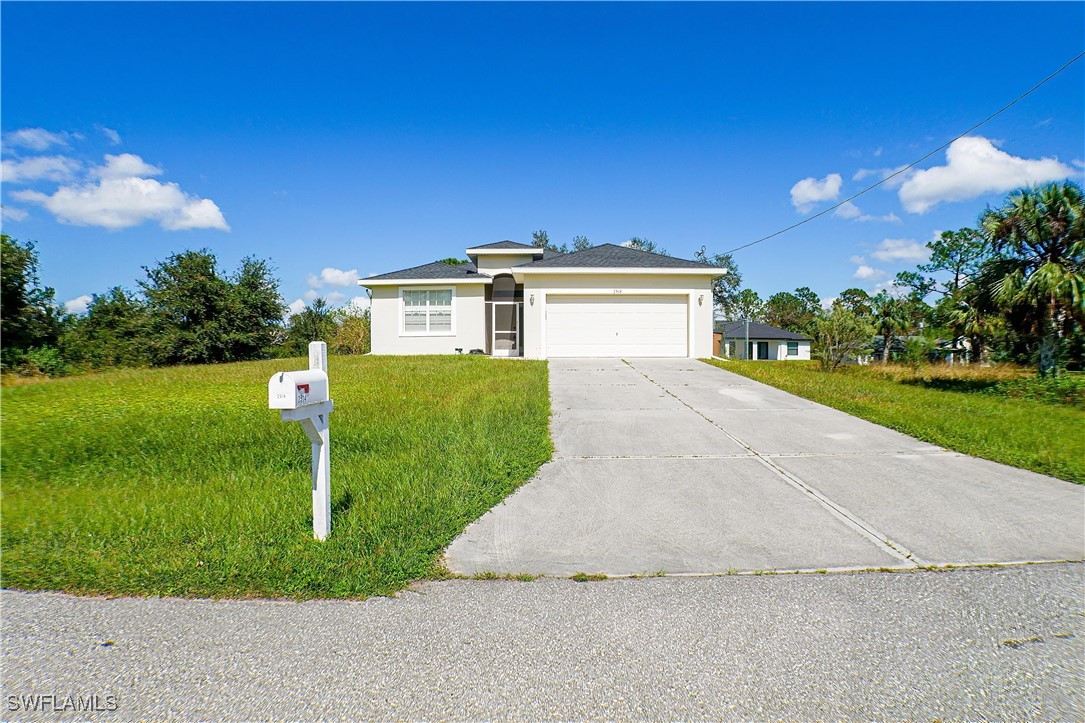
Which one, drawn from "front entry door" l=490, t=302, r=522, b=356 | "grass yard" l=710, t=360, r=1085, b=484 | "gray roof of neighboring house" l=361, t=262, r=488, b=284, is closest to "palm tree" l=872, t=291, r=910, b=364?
"grass yard" l=710, t=360, r=1085, b=484

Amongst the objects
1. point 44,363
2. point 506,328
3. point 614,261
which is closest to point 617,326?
point 614,261

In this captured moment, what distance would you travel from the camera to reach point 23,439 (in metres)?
6.00

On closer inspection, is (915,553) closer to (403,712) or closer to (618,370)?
(403,712)

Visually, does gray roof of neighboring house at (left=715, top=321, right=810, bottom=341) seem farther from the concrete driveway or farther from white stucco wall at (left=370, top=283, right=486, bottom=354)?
the concrete driveway

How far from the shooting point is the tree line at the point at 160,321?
1778 cm

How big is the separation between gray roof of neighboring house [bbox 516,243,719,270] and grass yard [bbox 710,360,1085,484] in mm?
4133

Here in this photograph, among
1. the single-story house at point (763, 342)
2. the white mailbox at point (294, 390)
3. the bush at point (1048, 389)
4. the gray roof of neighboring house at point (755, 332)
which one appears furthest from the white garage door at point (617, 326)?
the single-story house at point (763, 342)

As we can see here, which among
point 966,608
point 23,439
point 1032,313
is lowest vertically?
point 966,608

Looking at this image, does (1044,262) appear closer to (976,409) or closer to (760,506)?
(976,409)

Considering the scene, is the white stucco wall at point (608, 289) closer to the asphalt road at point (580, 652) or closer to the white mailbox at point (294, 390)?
the white mailbox at point (294, 390)

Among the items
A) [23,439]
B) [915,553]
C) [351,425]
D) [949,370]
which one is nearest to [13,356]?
[23,439]

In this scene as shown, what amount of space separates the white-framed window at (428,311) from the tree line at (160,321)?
585cm

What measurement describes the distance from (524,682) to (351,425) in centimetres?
515

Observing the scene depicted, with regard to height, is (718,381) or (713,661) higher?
(718,381)
